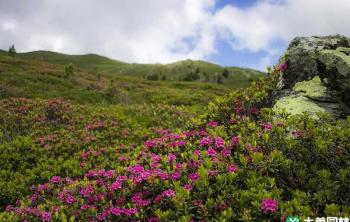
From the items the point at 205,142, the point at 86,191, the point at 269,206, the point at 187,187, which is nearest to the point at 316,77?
the point at 205,142

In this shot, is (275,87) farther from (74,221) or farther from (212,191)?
(74,221)

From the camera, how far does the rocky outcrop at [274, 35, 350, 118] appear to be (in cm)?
1041

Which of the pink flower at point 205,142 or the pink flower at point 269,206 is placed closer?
the pink flower at point 269,206

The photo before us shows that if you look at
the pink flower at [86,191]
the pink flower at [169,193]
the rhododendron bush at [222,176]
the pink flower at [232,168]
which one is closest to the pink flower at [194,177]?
the rhododendron bush at [222,176]

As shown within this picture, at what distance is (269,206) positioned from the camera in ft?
19.2

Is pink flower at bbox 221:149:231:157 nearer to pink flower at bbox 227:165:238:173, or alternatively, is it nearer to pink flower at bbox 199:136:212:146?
pink flower at bbox 227:165:238:173

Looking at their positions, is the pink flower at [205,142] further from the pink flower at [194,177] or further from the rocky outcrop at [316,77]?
the rocky outcrop at [316,77]

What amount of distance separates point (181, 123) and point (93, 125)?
5300mm

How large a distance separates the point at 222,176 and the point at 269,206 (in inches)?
48.2

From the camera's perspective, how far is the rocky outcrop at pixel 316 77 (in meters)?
10.4

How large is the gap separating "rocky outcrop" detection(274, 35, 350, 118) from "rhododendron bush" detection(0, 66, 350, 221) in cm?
54

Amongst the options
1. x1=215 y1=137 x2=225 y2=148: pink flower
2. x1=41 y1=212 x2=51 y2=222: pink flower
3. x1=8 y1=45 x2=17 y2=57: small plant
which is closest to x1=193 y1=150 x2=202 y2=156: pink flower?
x1=215 y1=137 x2=225 y2=148: pink flower

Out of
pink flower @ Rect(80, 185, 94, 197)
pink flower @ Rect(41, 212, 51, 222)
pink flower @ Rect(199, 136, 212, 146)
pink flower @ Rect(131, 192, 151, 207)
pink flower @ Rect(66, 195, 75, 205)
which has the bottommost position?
pink flower @ Rect(41, 212, 51, 222)

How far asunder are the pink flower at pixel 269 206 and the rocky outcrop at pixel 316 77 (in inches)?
182
